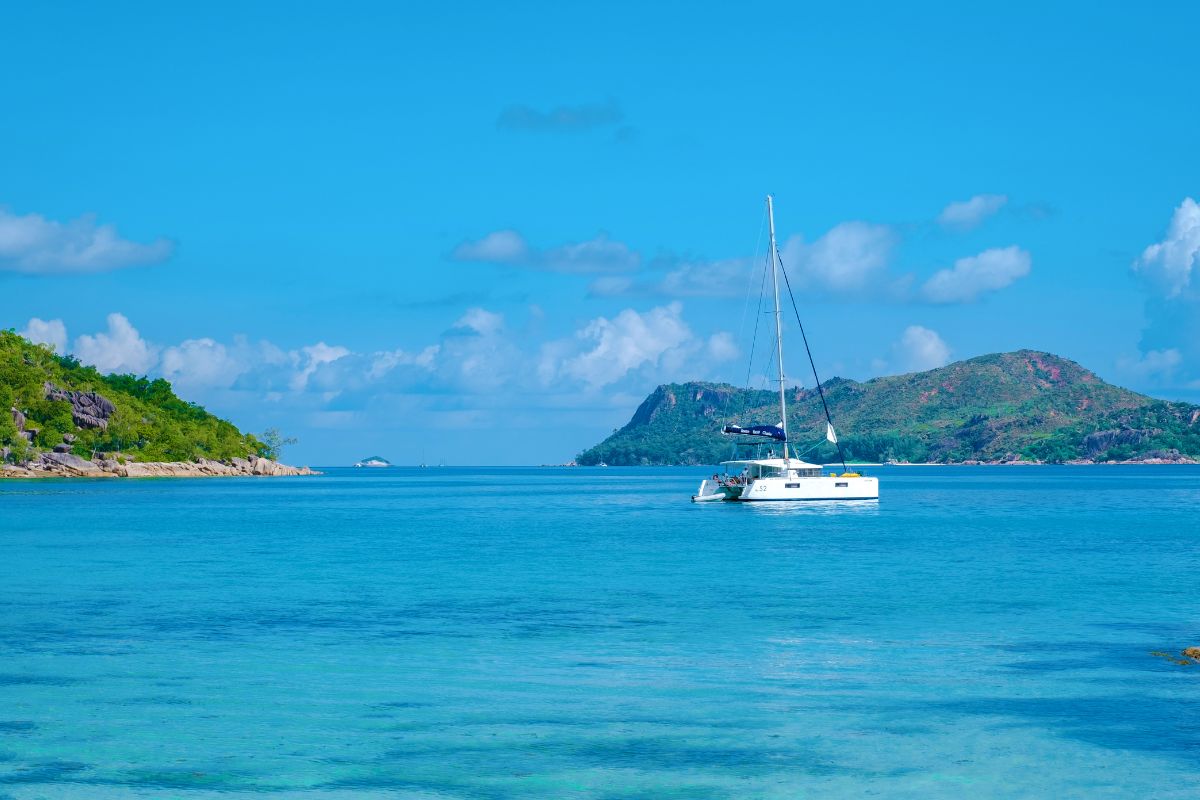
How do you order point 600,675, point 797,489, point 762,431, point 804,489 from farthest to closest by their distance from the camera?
1. point 804,489
2. point 797,489
3. point 762,431
4. point 600,675

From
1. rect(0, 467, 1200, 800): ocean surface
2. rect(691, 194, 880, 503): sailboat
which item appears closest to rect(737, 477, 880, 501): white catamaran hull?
rect(691, 194, 880, 503): sailboat

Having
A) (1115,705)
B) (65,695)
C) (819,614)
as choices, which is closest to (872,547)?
(819,614)

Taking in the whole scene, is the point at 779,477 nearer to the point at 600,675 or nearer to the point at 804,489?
the point at 804,489

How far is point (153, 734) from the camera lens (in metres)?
20.8

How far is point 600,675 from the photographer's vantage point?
26359 millimetres

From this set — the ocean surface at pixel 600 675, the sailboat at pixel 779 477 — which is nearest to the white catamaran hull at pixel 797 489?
the sailboat at pixel 779 477

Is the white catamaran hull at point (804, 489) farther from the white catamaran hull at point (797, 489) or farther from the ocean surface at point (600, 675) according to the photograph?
the ocean surface at point (600, 675)

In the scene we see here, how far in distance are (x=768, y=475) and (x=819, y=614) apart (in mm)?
65416

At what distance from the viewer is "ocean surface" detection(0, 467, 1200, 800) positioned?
18312 millimetres

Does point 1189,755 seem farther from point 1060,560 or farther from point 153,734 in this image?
point 1060,560

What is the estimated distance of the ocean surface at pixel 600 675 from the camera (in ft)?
60.1

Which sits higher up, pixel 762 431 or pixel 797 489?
pixel 762 431

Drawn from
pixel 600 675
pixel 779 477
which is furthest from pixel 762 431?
pixel 600 675

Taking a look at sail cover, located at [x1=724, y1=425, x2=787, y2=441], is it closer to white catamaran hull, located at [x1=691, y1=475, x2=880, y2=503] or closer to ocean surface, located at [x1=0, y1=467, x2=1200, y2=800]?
white catamaran hull, located at [x1=691, y1=475, x2=880, y2=503]
